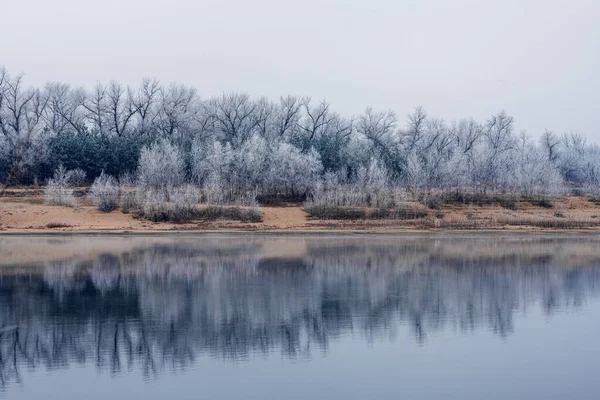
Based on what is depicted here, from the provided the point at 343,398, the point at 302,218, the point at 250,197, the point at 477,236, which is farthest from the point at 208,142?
the point at 343,398

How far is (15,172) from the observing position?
180 ft

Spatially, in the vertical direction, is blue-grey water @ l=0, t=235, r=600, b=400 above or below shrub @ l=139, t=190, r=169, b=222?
below

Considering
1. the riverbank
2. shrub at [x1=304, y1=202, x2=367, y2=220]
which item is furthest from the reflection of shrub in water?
shrub at [x1=304, y1=202, x2=367, y2=220]

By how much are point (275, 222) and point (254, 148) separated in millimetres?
12248

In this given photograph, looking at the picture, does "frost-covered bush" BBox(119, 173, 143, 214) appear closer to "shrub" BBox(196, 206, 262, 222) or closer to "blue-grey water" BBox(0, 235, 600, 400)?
"shrub" BBox(196, 206, 262, 222)

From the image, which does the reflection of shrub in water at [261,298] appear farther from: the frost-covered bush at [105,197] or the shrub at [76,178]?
the shrub at [76,178]

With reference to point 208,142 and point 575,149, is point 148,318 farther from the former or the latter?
point 575,149

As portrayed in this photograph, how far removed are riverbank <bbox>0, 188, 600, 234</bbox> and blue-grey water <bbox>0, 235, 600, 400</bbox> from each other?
9174mm

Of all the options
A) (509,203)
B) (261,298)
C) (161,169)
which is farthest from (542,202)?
(261,298)

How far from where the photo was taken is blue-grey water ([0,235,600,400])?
1298 cm

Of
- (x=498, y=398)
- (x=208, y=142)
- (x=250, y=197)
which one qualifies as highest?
(x=208, y=142)

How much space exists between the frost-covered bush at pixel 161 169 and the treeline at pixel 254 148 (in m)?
0.18

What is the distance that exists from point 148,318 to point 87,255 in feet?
43.0

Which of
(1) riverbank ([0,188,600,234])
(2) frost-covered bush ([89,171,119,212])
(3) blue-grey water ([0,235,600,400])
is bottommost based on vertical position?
(3) blue-grey water ([0,235,600,400])
